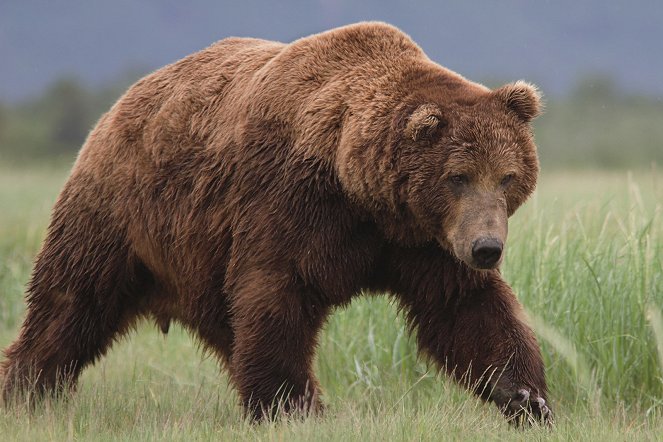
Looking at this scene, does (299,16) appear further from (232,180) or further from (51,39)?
(232,180)

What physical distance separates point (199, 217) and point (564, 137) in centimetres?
5299

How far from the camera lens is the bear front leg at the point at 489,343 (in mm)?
5297

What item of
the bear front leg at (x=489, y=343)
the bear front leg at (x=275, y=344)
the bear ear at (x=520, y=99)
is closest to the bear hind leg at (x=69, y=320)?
the bear front leg at (x=275, y=344)

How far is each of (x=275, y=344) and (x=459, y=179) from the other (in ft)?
3.73

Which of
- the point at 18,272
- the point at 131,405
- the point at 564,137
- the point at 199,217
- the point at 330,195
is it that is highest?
the point at 330,195

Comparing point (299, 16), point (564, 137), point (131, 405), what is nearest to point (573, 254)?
point (131, 405)

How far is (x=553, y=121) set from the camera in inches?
2456

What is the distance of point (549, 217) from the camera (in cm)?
756

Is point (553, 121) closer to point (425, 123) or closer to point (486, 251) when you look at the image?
point (425, 123)

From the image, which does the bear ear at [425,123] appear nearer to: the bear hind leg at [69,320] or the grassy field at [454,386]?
the grassy field at [454,386]

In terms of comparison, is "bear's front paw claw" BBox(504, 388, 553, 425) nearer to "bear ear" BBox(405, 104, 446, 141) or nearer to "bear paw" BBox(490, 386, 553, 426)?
"bear paw" BBox(490, 386, 553, 426)

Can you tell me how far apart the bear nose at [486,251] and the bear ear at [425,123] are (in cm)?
53

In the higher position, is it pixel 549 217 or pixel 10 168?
pixel 549 217

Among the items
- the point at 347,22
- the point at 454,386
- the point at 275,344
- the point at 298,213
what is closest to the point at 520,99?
the point at 298,213
